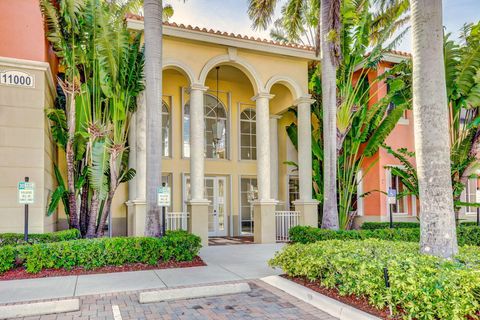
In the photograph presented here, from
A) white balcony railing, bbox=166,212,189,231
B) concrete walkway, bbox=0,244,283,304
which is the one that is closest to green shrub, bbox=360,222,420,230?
concrete walkway, bbox=0,244,283,304

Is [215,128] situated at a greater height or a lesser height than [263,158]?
greater

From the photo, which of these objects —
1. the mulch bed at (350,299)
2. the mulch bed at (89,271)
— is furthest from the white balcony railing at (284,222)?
the mulch bed at (350,299)

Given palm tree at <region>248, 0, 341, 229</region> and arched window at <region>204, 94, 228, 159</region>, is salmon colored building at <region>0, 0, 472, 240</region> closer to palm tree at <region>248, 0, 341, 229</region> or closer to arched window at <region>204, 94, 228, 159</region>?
arched window at <region>204, 94, 228, 159</region>

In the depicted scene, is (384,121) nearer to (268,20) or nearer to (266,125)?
(266,125)

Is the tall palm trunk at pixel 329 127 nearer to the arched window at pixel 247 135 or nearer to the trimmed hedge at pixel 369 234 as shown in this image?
the trimmed hedge at pixel 369 234

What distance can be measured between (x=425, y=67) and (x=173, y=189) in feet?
34.1

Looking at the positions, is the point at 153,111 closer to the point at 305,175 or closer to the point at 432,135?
the point at 432,135

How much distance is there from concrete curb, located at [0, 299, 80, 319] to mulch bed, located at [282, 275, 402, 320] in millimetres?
3702

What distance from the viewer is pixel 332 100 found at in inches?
436

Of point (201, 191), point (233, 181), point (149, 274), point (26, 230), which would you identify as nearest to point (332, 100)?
point (201, 191)

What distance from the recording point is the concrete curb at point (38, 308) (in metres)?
5.26

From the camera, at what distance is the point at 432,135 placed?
5594mm

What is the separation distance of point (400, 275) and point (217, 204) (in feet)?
35.2

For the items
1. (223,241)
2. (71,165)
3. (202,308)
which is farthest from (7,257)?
(223,241)
